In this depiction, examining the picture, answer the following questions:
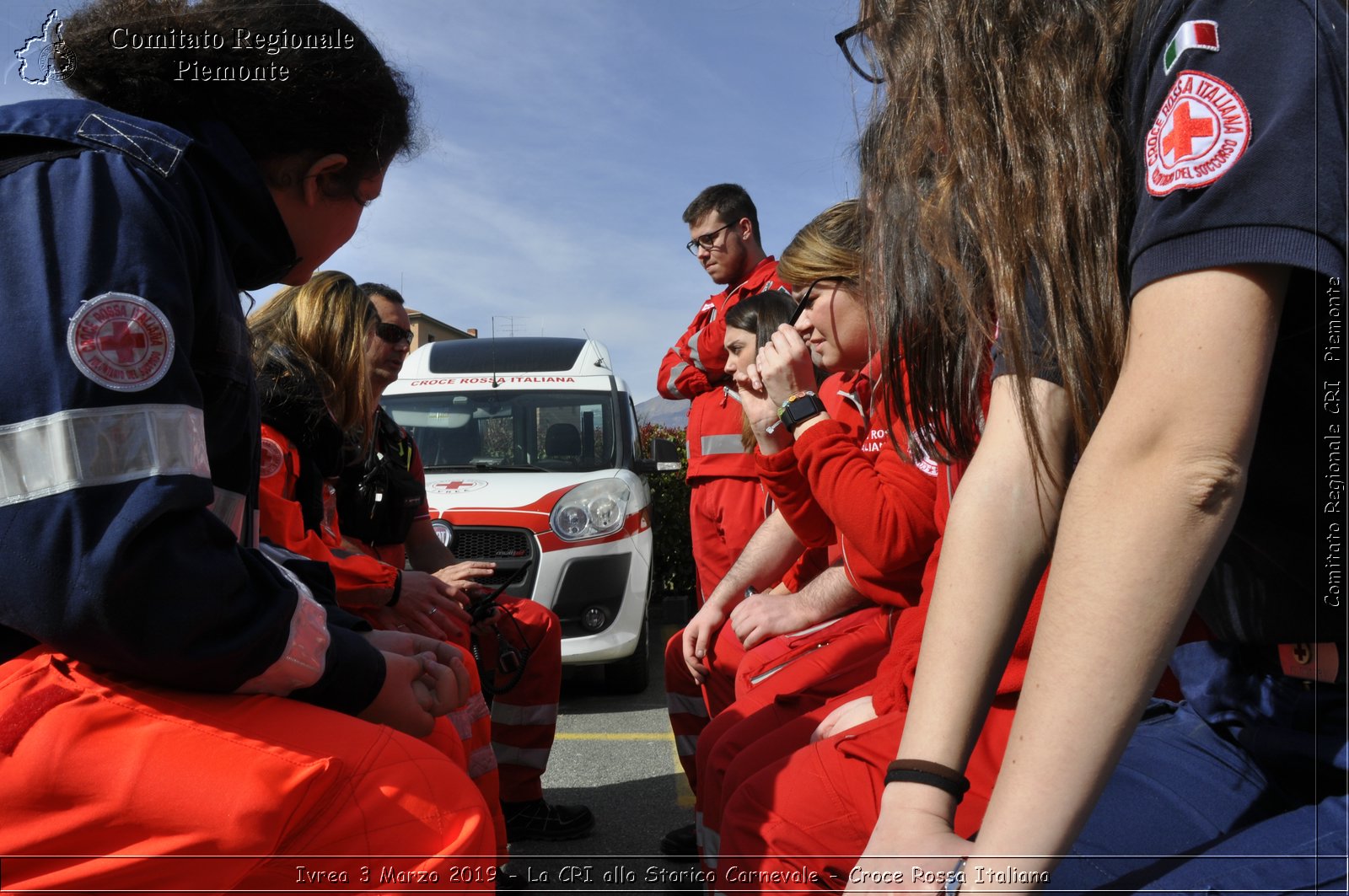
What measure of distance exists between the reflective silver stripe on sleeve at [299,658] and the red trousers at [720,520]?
3.28 metres

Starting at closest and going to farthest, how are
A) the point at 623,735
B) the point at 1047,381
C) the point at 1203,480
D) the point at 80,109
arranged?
1. the point at 1203,480
2. the point at 1047,381
3. the point at 80,109
4. the point at 623,735

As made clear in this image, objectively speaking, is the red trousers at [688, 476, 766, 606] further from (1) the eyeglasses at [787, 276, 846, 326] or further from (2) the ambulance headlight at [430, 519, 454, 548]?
(1) the eyeglasses at [787, 276, 846, 326]

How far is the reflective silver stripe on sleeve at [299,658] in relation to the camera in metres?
1.27

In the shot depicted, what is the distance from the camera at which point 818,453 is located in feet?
7.31

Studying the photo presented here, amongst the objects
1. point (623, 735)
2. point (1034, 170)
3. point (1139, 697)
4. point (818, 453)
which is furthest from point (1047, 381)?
point (623, 735)

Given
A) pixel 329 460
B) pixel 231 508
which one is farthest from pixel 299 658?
pixel 329 460

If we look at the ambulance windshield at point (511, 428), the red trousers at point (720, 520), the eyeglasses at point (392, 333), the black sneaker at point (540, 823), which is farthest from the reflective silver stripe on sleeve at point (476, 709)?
the ambulance windshield at point (511, 428)

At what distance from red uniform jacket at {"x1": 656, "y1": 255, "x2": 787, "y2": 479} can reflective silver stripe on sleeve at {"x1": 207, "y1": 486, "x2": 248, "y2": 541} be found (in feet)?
10.6

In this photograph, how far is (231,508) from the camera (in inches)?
58.2

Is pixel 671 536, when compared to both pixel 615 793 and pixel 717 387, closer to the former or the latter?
pixel 717 387

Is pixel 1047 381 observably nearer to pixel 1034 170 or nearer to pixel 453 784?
pixel 1034 170

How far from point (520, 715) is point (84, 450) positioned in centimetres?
284

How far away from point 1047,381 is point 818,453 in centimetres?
114

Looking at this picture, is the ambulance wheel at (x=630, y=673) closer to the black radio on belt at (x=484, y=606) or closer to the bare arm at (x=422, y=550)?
the bare arm at (x=422, y=550)
